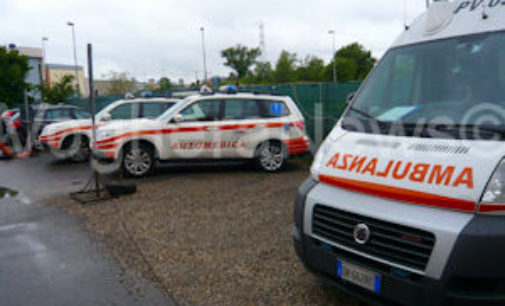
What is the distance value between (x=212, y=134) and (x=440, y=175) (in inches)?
277

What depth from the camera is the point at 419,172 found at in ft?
9.28

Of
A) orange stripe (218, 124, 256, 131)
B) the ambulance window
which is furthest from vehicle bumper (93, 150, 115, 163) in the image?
the ambulance window

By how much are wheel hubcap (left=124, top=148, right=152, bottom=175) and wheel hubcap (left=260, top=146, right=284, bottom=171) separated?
2.47 m

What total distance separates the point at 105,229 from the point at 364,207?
408 centimetres

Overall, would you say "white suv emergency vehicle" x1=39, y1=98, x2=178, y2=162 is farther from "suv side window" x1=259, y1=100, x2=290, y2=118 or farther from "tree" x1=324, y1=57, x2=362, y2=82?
"tree" x1=324, y1=57, x2=362, y2=82

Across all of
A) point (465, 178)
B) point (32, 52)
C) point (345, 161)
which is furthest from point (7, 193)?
point (32, 52)

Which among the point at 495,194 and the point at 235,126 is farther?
the point at 235,126

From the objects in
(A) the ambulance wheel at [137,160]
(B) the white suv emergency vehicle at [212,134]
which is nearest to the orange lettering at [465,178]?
(B) the white suv emergency vehicle at [212,134]

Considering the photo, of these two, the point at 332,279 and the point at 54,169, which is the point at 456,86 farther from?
the point at 54,169

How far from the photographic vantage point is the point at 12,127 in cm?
1658

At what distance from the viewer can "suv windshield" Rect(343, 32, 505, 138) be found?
122 inches

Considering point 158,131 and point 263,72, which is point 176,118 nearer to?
point 158,131

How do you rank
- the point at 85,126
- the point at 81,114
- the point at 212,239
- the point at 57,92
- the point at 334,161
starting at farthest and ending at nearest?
the point at 57,92 < the point at 81,114 < the point at 85,126 < the point at 212,239 < the point at 334,161

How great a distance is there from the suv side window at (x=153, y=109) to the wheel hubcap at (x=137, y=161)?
2.42 metres
